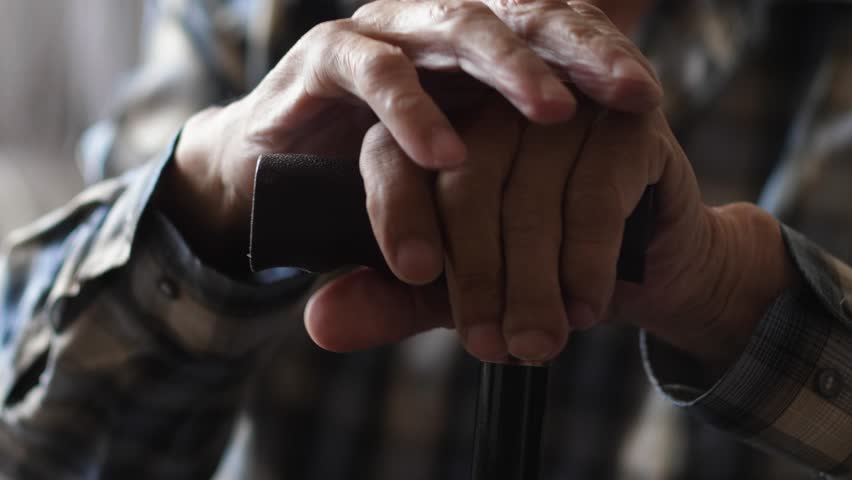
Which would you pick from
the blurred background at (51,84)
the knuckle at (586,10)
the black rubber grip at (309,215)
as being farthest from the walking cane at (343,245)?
the blurred background at (51,84)

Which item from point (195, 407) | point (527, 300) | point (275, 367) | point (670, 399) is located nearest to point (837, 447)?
point (670, 399)

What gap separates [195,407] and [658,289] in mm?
340

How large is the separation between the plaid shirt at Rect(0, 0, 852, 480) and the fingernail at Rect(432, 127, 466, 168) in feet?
0.67

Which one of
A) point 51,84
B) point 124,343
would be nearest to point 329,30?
point 124,343

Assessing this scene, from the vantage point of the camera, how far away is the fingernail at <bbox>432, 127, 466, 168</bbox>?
306mm

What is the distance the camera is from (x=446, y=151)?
12.1 inches

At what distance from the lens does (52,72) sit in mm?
1188

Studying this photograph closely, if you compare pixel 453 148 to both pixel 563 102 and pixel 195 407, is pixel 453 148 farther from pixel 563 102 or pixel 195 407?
pixel 195 407

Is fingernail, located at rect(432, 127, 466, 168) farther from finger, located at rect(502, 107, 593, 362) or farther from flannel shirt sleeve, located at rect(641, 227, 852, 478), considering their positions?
flannel shirt sleeve, located at rect(641, 227, 852, 478)

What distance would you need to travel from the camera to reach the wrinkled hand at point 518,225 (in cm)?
32

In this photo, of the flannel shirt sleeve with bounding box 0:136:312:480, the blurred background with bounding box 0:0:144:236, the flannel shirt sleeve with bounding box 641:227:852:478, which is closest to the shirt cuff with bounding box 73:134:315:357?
the flannel shirt sleeve with bounding box 0:136:312:480

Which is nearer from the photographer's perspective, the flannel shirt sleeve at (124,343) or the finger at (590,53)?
the finger at (590,53)

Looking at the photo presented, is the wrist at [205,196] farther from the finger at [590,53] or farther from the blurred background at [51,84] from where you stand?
the blurred background at [51,84]

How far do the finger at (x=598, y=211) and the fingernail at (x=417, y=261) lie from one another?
51 mm
